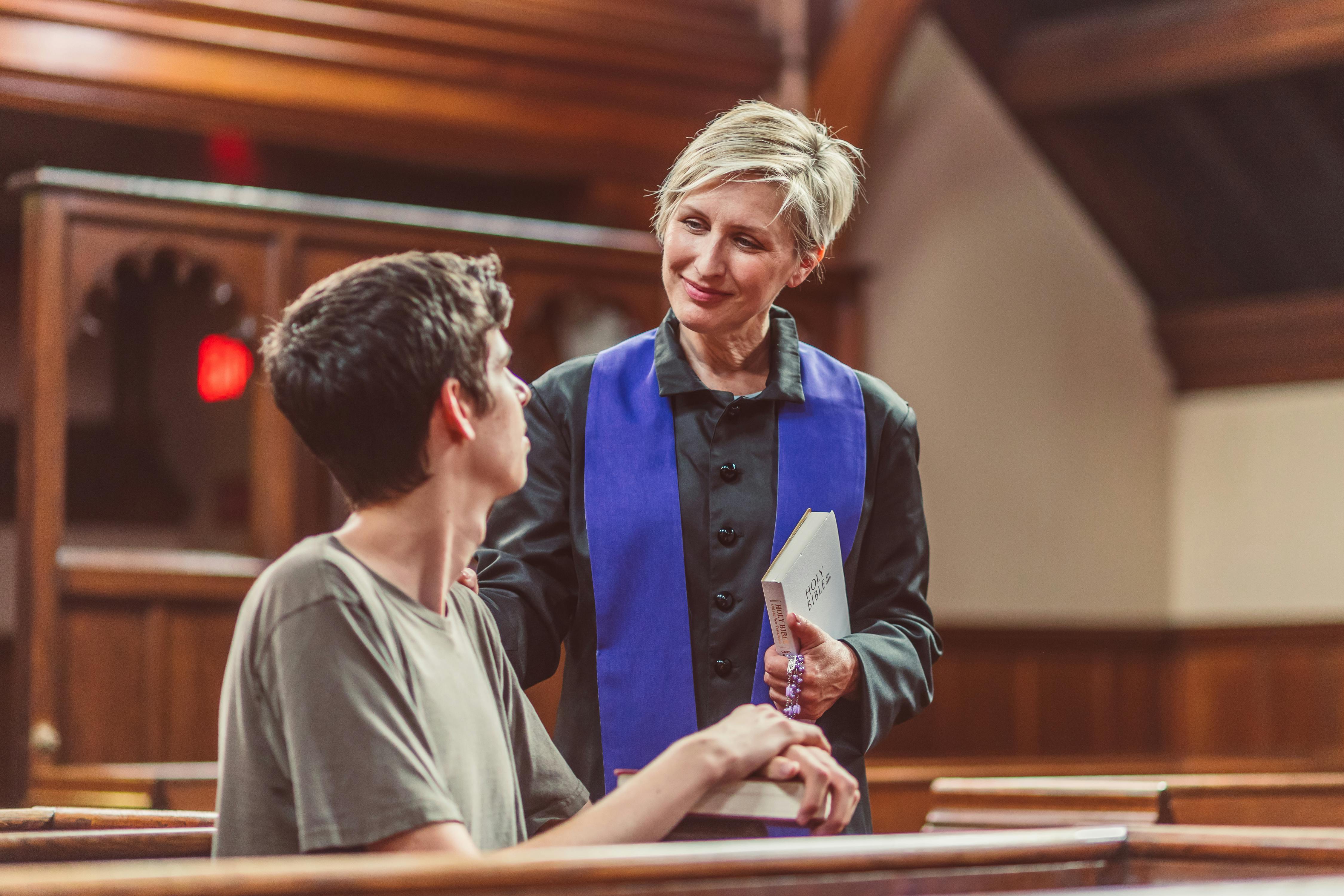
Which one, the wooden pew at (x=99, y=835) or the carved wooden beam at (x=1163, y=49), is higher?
the carved wooden beam at (x=1163, y=49)

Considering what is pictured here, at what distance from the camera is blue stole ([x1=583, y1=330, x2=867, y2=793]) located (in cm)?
193

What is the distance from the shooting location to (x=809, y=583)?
69.6 inches

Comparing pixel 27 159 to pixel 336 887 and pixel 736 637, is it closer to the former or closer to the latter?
pixel 736 637

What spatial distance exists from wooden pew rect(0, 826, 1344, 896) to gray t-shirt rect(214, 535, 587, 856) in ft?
0.17

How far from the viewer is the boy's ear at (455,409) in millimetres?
1450

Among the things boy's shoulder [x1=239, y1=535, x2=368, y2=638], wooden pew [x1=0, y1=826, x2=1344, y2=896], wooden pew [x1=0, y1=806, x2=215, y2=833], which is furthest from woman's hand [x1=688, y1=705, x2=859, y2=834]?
wooden pew [x1=0, y1=806, x2=215, y2=833]

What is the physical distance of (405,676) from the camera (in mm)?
1379

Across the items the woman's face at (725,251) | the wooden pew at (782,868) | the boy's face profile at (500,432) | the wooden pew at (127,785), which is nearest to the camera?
the wooden pew at (782,868)

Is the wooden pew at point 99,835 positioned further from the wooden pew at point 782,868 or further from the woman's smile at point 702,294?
the woman's smile at point 702,294

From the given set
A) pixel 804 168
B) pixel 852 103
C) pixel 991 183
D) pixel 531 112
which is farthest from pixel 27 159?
pixel 804 168

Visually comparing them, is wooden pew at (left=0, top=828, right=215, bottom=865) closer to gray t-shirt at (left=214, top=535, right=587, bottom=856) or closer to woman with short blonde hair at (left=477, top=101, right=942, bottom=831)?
gray t-shirt at (left=214, top=535, right=587, bottom=856)

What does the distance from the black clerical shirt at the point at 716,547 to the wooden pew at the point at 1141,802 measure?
1.38m

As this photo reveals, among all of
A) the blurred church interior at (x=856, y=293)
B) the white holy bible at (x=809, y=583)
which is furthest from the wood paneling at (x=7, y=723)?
the white holy bible at (x=809, y=583)

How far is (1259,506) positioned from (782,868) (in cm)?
688
